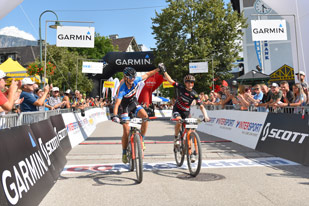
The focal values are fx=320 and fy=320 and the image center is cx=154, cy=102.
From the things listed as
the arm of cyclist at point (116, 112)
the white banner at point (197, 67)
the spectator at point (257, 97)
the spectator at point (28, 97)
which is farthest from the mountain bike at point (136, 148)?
the white banner at point (197, 67)

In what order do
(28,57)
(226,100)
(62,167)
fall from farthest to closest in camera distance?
(28,57)
(226,100)
(62,167)

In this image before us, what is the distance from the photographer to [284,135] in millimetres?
8062

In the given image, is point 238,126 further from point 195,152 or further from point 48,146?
point 48,146

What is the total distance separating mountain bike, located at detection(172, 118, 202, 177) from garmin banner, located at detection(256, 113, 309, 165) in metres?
2.54

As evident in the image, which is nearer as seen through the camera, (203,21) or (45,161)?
(45,161)

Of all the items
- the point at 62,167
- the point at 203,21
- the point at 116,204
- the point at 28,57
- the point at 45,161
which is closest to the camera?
the point at 116,204

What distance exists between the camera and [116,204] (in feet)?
14.8

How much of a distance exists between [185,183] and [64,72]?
3851 cm

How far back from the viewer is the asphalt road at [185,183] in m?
4.68

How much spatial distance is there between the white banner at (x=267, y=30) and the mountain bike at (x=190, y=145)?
8866mm

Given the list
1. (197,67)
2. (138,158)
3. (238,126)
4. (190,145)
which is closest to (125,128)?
(138,158)

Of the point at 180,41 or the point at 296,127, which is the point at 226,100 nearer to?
the point at 296,127

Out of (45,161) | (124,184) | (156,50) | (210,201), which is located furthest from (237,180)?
(156,50)

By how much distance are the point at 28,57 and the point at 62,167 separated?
67365 millimetres
